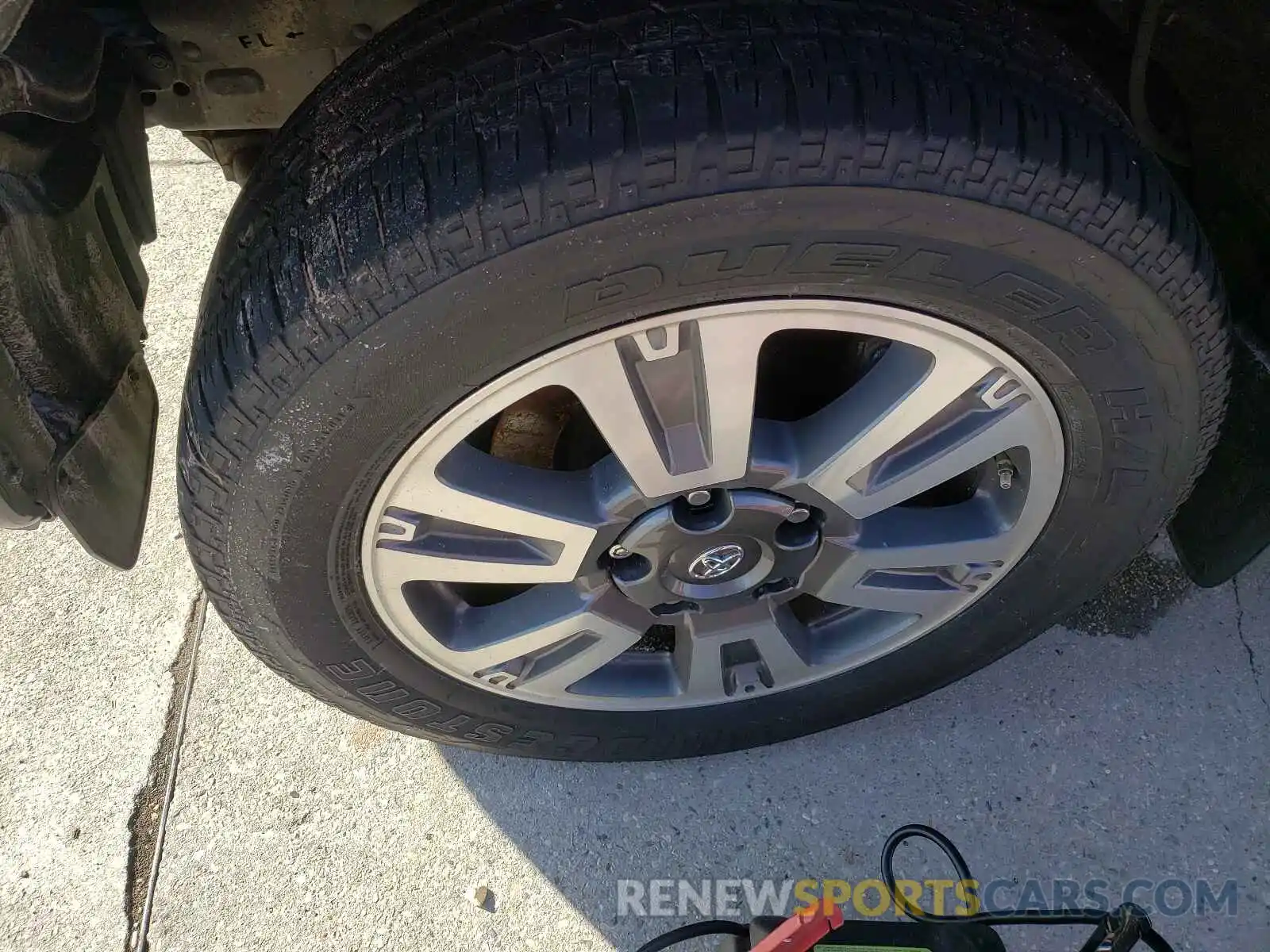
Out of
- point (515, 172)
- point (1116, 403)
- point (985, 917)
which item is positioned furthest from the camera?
point (985, 917)

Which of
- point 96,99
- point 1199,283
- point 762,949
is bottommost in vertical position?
point 762,949

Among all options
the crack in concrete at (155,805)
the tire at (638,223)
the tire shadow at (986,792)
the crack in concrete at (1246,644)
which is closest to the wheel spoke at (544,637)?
the tire at (638,223)

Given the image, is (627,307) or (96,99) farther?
(96,99)

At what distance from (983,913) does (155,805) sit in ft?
5.47

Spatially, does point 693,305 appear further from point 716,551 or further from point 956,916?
point 956,916

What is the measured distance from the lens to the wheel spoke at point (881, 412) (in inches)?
51.9

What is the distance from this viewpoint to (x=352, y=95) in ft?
4.28

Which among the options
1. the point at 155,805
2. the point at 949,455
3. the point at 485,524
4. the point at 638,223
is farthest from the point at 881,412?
the point at 155,805

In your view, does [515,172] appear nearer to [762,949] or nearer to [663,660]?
[663,660]

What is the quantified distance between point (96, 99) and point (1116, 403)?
61.6 inches

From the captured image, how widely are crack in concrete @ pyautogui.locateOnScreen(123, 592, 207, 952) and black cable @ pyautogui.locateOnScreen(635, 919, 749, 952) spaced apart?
996 mm

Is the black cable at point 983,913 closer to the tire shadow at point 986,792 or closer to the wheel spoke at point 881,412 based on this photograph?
the tire shadow at point 986,792

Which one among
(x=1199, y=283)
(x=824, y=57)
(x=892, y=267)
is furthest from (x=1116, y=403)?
(x=824, y=57)

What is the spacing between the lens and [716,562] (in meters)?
1.57
